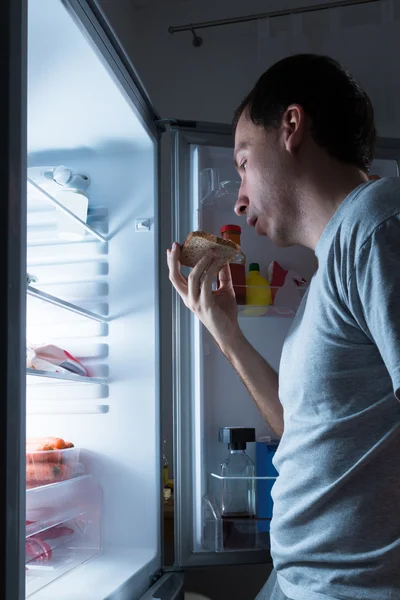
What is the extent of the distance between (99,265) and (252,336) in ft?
1.56

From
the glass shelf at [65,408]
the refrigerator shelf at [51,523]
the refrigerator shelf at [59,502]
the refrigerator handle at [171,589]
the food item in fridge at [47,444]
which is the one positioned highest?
the glass shelf at [65,408]

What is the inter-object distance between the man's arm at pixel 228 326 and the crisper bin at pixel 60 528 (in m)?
0.51

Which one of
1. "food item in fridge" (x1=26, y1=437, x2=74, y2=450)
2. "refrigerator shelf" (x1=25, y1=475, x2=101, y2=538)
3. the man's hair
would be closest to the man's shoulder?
the man's hair

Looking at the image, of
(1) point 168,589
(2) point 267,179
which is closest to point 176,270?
(2) point 267,179

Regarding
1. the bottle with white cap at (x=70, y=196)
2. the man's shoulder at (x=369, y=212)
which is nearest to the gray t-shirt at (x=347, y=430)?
the man's shoulder at (x=369, y=212)

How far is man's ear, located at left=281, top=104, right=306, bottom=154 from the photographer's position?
1091 millimetres

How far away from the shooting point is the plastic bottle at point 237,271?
1.59m

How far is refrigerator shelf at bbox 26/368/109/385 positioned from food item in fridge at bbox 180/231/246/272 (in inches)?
14.8

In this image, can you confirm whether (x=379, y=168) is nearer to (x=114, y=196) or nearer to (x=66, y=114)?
(x=114, y=196)

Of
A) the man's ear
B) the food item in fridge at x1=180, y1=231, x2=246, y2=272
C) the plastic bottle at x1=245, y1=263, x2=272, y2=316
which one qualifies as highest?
the man's ear

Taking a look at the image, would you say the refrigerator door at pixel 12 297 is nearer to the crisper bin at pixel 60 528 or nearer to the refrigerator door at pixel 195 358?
the crisper bin at pixel 60 528

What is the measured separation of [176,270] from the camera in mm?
1477

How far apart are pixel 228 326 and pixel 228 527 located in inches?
Answer: 21.0

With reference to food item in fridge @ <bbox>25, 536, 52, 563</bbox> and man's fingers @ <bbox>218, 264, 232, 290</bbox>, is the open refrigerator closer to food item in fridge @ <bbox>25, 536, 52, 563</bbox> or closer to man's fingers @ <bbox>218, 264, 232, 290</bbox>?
food item in fridge @ <bbox>25, 536, 52, 563</bbox>
